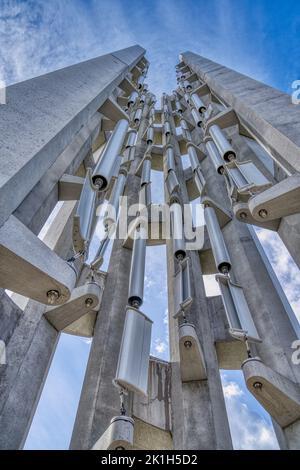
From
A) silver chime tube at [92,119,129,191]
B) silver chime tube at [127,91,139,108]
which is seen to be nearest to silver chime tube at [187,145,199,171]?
silver chime tube at [127,91,139,108]

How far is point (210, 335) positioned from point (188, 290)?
1.27 m

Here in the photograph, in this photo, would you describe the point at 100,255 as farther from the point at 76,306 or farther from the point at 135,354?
the point at 135,354

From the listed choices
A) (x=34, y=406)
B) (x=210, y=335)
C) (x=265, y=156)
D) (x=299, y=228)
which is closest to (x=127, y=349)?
A: (x=34, y=406)

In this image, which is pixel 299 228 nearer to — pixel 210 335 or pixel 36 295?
pixel 210 335

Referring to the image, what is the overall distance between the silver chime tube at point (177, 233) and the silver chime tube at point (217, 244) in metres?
0.52

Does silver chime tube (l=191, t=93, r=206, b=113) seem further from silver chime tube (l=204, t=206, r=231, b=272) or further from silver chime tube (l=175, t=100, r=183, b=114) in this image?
silver chime tube (l=204, t=206, r=231, b=272)

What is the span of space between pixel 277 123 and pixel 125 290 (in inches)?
154

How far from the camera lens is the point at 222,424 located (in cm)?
390

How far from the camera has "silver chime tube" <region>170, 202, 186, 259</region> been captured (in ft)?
17.6

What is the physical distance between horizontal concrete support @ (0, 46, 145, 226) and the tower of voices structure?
2 cm

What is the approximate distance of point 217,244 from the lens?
527 centimetres

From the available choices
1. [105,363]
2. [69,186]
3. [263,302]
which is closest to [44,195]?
[69,186]

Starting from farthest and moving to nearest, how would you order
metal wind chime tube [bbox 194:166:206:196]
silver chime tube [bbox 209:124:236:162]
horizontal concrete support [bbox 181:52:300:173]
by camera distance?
1. metal wind chime tube [bbox 194:166:206:196]
2. silver chime tube [bbox 209:124:236:162]
3. horizontal concrete support [bbox 181:52:300:173]

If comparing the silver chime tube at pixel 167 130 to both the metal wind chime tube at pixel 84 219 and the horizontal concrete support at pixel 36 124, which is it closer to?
the horizontal concrete support at pixel 36 124
